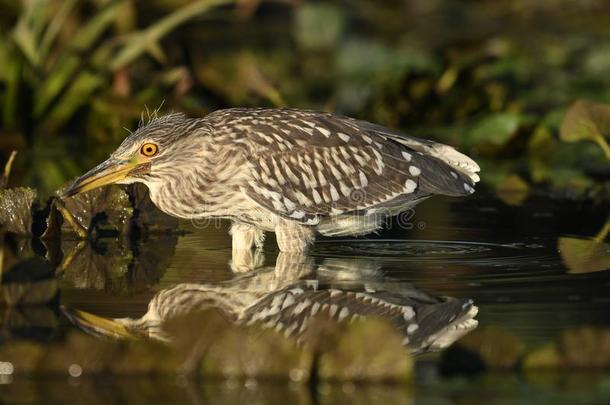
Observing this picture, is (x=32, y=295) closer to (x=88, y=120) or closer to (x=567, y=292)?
(x=567, y=292)

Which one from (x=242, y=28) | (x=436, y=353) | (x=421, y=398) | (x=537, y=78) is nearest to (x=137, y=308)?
(x=436, y=353)

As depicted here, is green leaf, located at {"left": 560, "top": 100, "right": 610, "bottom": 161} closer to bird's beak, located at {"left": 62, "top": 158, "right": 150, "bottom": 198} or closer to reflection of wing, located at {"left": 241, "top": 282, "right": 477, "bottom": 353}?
bird's beak, located at {"left": 62, "top": 158, "right": 150, "bottom": 198}

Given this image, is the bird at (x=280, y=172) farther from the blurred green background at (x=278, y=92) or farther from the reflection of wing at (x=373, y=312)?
the blurred green background at (x=278, y=92)

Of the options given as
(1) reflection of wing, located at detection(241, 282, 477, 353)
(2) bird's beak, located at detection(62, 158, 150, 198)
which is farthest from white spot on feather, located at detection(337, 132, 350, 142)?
(1) reflection of wing, located at detection(241, 282, 477, 353)

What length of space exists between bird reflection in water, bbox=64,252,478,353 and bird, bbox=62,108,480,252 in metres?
0.68

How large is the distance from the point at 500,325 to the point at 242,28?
18.5 metres

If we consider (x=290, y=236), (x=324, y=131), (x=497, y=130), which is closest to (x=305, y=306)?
(x=290, y=236)

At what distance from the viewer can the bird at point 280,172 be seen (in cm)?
927

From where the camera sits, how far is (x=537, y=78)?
19.1m

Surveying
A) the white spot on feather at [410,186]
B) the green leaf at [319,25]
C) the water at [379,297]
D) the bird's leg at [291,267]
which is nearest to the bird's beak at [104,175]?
the water at [379,297]

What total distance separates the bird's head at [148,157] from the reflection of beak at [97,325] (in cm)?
197

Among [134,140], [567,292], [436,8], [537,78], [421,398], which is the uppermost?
[436,8]

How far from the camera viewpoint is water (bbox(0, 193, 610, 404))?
5.79 meters

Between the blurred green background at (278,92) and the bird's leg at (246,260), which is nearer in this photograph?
the bird's leg at (246,260)
